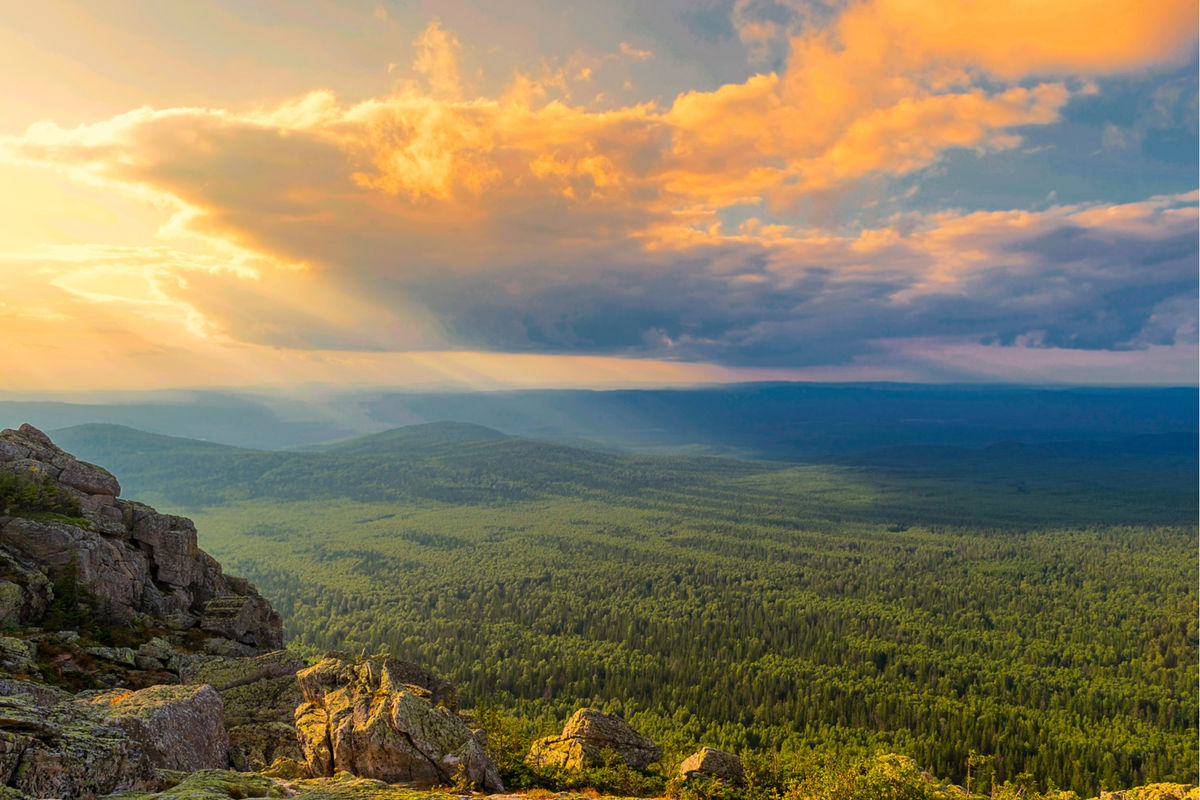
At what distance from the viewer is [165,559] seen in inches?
2842

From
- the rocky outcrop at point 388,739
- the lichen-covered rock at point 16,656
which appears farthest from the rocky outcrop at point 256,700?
the lichen-covered rock at point 16,656

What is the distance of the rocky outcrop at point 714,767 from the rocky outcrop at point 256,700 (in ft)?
93.8

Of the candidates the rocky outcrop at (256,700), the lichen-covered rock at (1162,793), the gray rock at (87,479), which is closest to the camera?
the lichen-covered rock at (1162,793)

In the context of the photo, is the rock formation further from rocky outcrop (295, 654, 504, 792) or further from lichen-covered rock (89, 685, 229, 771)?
rocky outcrop (295, 654, 504, 792)

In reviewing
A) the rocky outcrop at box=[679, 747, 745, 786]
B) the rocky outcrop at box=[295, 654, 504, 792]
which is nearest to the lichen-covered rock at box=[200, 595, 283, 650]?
the rocky outcrop at box=[295, 654, 504, 792]

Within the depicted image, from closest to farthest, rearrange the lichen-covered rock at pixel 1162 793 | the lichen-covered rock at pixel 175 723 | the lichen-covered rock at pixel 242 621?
the lichen-covered rock at pixel 175 723 → the lichen-covered rock at pixel 1162 793 → the lichen-covered rock at pixel 242 621

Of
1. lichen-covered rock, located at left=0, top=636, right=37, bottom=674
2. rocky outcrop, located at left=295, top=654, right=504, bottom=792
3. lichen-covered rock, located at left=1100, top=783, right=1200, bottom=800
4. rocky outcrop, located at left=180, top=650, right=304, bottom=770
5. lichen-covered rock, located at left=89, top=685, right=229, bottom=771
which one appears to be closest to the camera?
lichen-covered rock, located at left=89, top=685, right=229, bottom=771

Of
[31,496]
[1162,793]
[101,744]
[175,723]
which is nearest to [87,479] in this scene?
[31,496]

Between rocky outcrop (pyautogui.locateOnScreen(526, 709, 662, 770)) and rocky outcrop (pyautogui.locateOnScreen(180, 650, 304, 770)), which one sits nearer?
rocky outcrop (pyautogui.locateOnScreen(180, 650, 304, 770))

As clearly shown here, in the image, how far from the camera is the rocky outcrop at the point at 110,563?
189ft

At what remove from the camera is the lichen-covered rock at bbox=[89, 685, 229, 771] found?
1074 inches

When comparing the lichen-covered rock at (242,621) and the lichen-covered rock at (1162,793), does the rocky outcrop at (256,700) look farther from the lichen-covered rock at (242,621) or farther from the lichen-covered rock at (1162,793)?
the lichen-covered rock at (1162,793)

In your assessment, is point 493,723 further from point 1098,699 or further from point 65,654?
point 1098,699

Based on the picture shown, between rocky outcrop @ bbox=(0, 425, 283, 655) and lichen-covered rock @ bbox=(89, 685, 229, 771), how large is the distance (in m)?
33.3
